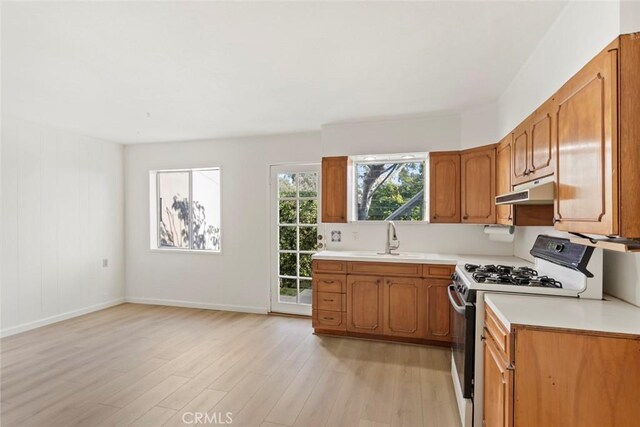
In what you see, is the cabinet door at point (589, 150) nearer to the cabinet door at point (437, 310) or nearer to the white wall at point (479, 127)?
the cabinet door at point (437, 310)

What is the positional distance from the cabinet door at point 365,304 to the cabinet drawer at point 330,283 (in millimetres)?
71

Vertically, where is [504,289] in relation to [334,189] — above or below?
below

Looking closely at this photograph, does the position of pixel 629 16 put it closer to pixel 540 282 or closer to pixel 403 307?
pixel 540 282

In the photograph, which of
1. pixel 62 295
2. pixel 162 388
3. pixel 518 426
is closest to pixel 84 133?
pixel 62 295

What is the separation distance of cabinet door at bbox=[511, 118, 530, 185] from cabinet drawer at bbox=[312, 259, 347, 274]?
1.87 meters

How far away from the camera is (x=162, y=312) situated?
4.50 metres

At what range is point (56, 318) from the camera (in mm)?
4047

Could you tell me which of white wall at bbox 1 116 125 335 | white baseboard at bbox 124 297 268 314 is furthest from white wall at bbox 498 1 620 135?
white wall at bbox 1 116 125 335

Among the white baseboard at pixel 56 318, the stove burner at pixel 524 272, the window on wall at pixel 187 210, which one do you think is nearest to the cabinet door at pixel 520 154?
the stove burner at pixel 524 272

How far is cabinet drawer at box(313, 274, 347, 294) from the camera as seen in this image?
11.5 feet

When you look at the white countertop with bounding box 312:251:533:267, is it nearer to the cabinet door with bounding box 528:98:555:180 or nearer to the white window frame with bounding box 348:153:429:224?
the white window frame with bounding box 348:153:429:224

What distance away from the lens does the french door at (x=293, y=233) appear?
14.1 feet

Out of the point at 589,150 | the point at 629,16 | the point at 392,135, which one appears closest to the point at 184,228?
the point at 392,135

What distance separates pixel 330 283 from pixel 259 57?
7.94 feet
